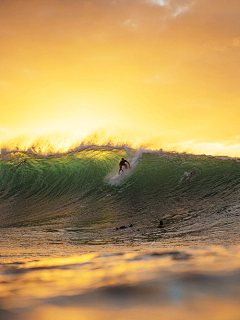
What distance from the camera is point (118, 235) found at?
21.7 ft

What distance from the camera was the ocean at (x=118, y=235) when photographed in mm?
1645

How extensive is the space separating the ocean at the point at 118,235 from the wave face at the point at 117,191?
52mm

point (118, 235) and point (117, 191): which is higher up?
point (117, 191)

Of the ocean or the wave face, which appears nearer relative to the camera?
the ocean

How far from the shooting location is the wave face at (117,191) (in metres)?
8.69

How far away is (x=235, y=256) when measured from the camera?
268 cm

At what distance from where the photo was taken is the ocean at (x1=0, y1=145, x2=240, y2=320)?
5.40ft

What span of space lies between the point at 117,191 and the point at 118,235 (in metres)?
6.57

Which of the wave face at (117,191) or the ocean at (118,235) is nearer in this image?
the ocean at (118,235)

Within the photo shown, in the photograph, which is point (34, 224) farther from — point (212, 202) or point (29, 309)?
point (29, 309)

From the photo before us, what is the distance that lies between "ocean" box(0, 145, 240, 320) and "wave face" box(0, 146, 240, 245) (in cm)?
5

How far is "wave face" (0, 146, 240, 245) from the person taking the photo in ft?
28.5

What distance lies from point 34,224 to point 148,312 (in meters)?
8.55

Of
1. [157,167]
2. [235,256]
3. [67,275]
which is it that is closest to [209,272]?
[235,256]
